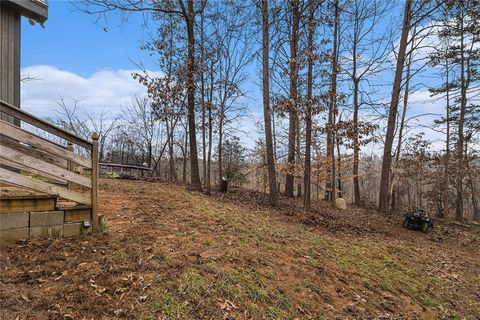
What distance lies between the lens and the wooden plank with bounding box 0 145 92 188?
3037mm

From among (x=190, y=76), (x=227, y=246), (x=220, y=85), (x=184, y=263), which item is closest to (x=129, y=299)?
(x=184, y=263)

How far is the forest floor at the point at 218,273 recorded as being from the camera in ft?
8.06

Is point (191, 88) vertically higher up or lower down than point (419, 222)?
higher up

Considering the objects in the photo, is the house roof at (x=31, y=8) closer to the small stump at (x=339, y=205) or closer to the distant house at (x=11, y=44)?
the distant house at (x=11, y=44)

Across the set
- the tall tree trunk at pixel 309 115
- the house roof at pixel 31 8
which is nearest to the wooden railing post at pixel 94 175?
the house roof at pixel 31 8

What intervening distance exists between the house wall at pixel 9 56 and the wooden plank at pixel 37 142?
336 cm

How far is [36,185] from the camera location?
322 centimetres

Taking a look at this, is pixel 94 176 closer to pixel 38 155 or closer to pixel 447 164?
pixel 38 155

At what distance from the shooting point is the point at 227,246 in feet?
13.4

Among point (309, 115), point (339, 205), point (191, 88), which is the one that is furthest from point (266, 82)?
point (339, 205)

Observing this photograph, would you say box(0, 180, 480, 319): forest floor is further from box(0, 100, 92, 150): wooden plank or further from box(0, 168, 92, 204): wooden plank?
box(0, 100, 92, 150): wooden plank

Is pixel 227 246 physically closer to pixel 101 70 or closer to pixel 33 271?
pixel 33 271

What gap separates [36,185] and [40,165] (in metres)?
0.22

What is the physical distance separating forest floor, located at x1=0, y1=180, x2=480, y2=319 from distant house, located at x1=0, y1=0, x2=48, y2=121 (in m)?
2.72
